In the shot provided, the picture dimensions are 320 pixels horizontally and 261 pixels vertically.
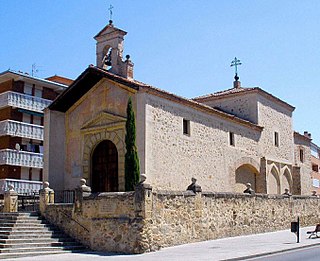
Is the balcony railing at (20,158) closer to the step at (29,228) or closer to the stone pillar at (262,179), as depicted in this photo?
the stone pillar at (262,179)

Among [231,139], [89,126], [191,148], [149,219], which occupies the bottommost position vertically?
[149,219]

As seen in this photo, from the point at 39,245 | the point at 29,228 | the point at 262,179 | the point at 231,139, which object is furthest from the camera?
the point at 262,179

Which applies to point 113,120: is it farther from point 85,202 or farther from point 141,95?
point 85,202

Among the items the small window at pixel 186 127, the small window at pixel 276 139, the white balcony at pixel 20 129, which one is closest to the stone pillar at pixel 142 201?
the small window at pixel 186 127

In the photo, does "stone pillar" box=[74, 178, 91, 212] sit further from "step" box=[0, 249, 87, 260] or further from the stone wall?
the stone wall

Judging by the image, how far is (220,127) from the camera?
2552 centimetres

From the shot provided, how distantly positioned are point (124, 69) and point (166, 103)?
2952 millimetres

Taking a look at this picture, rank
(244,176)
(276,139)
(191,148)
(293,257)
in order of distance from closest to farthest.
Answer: (293,257)
(191,148)
(244,176)
(276,139)

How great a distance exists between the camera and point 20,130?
121ft

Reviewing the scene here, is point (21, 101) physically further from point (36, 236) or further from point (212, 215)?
point (212, 215)

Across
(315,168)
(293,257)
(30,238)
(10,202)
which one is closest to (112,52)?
(10,202)

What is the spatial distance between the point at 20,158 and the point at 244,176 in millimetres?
17927

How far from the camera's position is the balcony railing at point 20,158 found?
35469 mm

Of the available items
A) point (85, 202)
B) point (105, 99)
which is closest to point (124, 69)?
point (105, 99)
